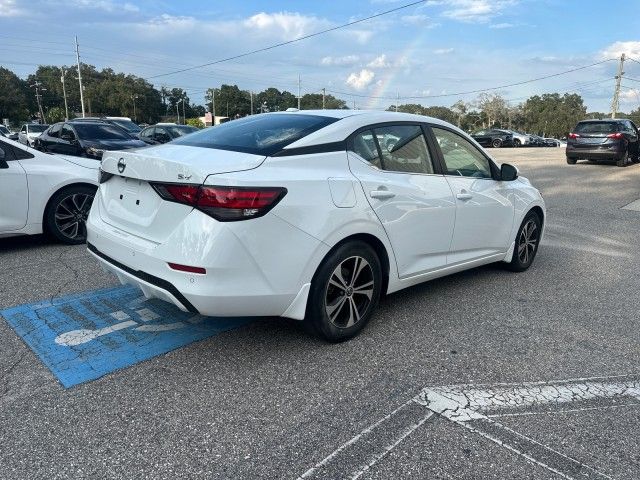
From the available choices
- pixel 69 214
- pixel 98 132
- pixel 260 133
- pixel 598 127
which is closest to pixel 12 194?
pixel 69 214

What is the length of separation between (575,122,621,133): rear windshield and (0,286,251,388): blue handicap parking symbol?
17514 mm

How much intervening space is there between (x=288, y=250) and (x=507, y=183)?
2.82 metres

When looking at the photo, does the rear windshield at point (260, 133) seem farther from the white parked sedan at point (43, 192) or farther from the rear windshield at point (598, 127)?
the rear windshield at point (598, 127)

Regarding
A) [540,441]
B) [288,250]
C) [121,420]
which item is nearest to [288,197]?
[288,250]

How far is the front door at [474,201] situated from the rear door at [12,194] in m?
4.44

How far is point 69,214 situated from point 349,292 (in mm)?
4164

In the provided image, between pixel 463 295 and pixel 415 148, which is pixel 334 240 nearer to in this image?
pixel 415 148

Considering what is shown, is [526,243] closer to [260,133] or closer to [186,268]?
[260,133]

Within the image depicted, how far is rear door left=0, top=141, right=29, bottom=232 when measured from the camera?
5504mm

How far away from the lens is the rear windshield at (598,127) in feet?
56.9

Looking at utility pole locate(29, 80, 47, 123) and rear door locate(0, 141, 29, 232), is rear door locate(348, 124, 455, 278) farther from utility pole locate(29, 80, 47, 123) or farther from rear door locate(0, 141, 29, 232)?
utility pole locate(29, 80, 47, 123)

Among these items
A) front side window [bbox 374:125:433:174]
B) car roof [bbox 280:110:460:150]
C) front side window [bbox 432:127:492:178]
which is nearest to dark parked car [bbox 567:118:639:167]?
front side window [bbox 432:127:492:178]

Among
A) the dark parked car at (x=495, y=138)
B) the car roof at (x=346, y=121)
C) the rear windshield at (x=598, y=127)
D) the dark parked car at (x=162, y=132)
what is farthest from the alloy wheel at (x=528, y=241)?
the dark parked car at (x=495, y=138)

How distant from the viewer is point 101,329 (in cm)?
370
